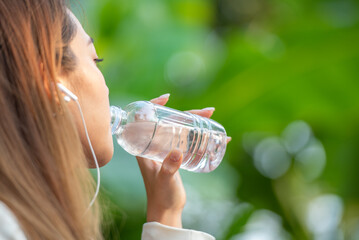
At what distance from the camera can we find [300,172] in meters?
2.04

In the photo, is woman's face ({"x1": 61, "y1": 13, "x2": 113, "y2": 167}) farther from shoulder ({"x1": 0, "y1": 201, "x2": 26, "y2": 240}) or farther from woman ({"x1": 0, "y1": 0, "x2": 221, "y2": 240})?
shoulder ({"x1": 0, "y1": 201, "x2": 26, "y2": 240})

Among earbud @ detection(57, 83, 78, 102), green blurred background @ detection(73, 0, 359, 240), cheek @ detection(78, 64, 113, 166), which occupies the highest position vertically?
earbud @ detection(57, 83, 78, 102)

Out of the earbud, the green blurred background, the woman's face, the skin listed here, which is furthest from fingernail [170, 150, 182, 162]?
the green blurred background

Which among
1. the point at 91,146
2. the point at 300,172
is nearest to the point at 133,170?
the point at 300,172

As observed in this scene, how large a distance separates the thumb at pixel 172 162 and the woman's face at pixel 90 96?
0.39ft

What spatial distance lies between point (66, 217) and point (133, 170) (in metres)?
1.12

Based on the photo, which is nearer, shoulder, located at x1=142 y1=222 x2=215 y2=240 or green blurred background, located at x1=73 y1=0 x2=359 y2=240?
shoulder, located at x1=142 y1=222 x2=215 y2=240

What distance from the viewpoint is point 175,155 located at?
0.81 m

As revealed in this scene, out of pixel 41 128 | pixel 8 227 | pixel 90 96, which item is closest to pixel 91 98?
pixel 90 96

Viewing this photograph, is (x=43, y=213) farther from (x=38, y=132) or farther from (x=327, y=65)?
(x=327, y=65)

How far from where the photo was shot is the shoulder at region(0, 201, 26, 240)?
523 mm

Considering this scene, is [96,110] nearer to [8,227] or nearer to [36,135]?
[36,135]

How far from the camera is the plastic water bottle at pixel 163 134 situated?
89cm

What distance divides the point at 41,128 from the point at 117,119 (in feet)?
0.92
